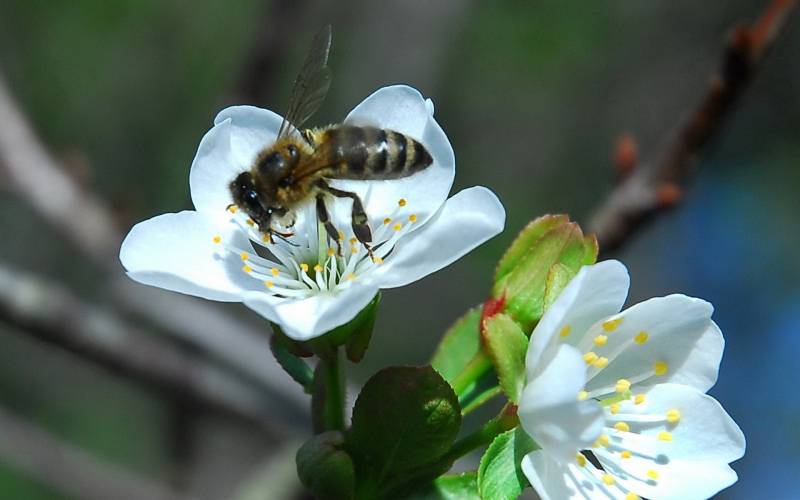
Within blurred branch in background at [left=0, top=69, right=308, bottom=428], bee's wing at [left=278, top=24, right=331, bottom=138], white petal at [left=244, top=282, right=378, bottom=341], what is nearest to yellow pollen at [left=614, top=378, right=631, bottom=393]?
white petal at [left=244, top=282, right=378, bottom=341]

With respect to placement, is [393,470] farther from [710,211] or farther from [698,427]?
[710,211]

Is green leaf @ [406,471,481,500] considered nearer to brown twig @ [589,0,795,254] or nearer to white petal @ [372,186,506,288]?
white petal @ [372,186,506,288]

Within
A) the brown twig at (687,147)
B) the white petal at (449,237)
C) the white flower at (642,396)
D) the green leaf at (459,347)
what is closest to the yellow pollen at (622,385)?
the white flower at (642,396)

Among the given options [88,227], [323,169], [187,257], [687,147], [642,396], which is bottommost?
[642,396]

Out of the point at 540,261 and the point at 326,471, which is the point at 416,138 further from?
the point at 326,471

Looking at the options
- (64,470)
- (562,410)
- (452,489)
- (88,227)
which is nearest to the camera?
(562,410)

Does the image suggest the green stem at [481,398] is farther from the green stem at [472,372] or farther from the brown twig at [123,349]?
the brown twig at [123,349]

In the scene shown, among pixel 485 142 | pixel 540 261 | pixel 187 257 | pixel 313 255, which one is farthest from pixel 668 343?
pixel 485 142
